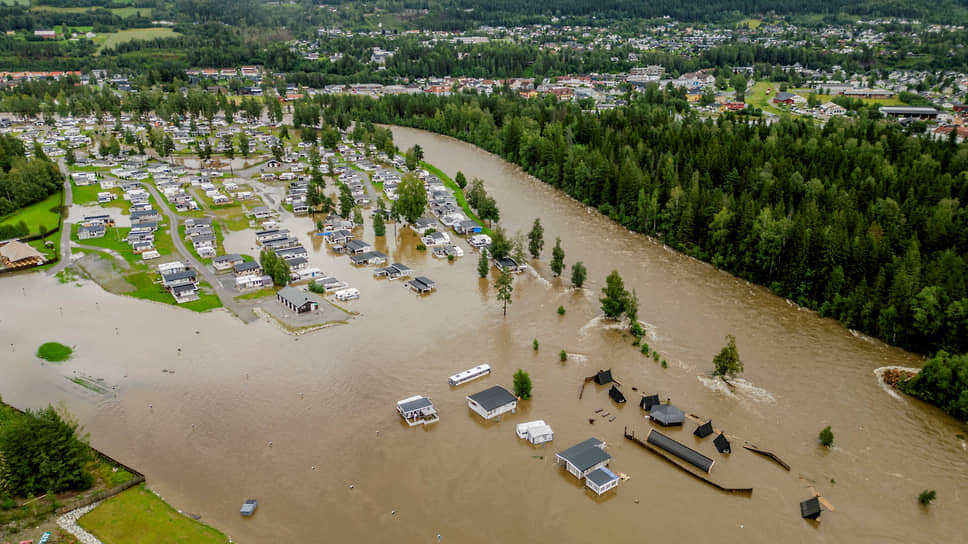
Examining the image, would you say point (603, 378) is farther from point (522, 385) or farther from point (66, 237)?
point (66, 237)

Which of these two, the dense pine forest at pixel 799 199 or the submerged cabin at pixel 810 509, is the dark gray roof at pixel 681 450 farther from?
the dense pine forest at pixel 799 199

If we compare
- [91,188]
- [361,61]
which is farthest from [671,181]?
[361,61]

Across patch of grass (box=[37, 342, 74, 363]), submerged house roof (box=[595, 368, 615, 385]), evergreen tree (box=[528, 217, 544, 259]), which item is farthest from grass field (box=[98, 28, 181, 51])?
submerged house roof (box=[595, 368, 615, 385])

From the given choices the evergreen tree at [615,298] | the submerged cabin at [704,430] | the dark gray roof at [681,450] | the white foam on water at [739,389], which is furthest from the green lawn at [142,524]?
the evergreen tree at [615,298]

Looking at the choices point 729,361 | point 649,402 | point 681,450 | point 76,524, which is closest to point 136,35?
point 76,524

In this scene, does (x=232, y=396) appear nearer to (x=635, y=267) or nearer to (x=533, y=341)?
(x=533, y=341)

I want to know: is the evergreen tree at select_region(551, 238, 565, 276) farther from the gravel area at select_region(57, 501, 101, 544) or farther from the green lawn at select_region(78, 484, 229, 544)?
the gravel area at select_region(57, 501, 101, 544)
